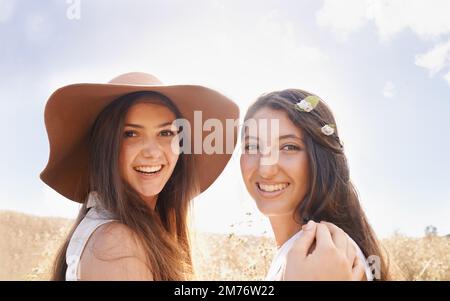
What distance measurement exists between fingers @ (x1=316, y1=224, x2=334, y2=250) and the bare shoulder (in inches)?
37.2

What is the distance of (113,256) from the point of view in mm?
2240

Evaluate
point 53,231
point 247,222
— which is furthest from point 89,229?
point 53,231

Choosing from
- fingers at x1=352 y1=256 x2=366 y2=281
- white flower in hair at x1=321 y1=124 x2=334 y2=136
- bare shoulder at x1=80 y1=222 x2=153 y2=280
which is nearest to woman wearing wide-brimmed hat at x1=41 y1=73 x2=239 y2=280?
bare shoulder at x1=80 y1=222 x2=153 y2=280

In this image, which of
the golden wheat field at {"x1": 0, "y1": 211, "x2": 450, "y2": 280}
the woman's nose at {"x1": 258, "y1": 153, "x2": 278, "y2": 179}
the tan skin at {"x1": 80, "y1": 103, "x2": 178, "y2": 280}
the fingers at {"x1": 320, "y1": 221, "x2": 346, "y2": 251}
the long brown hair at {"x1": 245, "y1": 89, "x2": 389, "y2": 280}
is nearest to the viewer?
the fingers at {"x1": 320, "y1": 221, "x2": 346, "y2": 251}

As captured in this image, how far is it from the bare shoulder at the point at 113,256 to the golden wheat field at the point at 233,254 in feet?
4.48

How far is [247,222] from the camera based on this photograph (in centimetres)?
374

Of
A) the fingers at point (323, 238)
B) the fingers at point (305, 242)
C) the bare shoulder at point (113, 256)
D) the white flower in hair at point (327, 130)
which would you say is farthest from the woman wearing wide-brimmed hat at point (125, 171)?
the fingers at point (323, 238)

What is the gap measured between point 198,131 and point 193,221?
2.24 ft

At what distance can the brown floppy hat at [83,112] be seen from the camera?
277cm

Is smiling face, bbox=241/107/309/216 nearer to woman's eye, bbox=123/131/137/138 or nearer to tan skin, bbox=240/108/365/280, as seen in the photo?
tan skin, bbox=240/108/365/280

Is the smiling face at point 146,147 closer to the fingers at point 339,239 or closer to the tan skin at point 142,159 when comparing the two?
the tan skin at point 142,159

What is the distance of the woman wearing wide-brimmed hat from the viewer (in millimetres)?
2320

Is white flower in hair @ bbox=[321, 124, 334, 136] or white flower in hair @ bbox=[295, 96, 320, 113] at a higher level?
white flower in hair @ bbox=[295, 96, 320, 113]

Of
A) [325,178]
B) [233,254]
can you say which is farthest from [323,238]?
[233,254]
